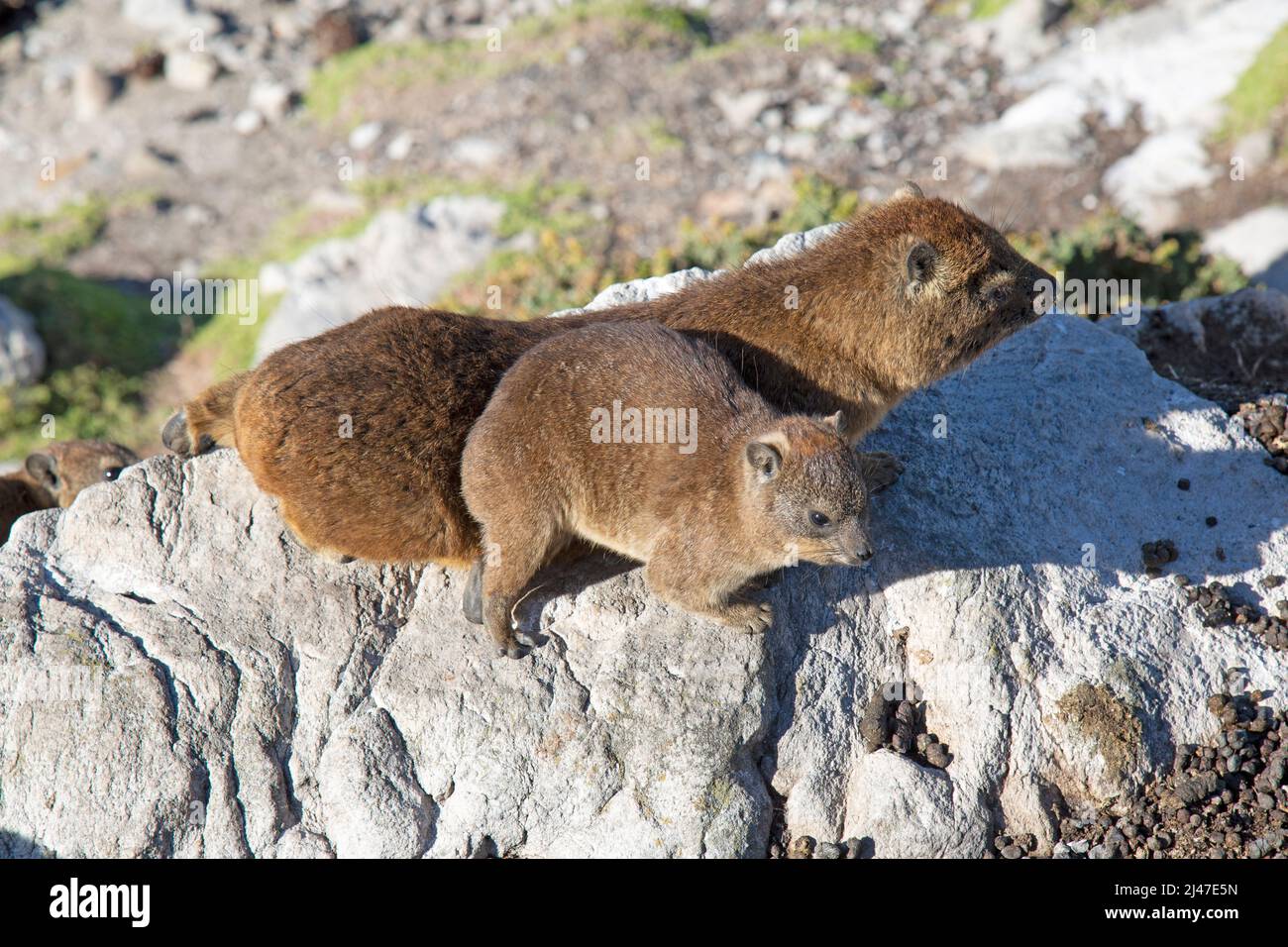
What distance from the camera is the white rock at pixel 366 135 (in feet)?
66.8

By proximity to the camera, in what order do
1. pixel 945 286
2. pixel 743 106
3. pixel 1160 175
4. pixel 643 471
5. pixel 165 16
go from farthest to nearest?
1. pixel 165 16
2. pixel 743 106
3. pixel 1160 175
4. pixel 945 286
5. pixel 643 471

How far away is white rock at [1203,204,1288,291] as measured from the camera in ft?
42.3

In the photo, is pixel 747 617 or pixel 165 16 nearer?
pixel 747 617

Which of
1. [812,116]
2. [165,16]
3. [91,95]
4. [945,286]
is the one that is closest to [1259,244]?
[812,116]

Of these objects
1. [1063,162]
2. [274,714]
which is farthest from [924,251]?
[1063,162]

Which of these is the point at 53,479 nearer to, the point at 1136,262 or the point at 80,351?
the point at 80,351

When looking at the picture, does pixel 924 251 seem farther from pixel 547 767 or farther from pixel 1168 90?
pixel 1168 90

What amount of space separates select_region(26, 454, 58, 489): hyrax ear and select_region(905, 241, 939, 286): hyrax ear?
667 cm

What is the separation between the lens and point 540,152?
18578mm

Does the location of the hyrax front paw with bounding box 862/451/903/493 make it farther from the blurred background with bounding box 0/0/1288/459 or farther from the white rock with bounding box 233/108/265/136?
the white rock with bounding box 233/108/265/136

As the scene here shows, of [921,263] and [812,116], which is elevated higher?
[812,116]

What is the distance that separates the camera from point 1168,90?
16016 mm

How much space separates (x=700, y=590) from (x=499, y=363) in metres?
1.80

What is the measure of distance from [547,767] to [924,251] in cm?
365
